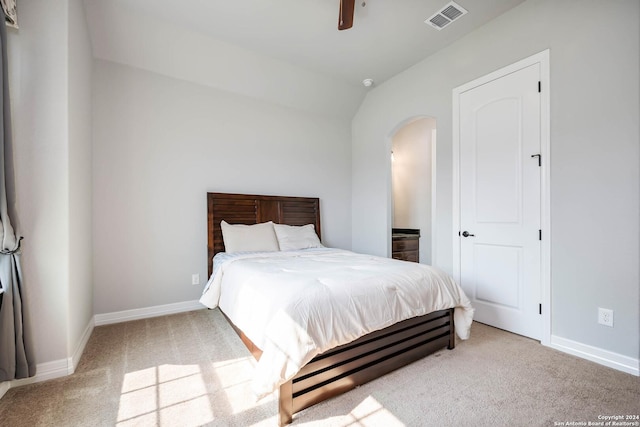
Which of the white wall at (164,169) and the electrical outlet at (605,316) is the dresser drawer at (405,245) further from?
the electrical outlet at (605,316)

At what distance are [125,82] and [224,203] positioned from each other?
5.25 ft

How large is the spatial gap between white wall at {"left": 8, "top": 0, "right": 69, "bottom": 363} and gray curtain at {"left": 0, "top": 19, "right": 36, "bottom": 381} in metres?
0.10

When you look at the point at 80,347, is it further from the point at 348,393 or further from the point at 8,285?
the point at 348,393

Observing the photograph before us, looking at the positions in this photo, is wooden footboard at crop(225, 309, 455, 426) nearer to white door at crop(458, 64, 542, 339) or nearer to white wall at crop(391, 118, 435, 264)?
white door at crop(458, 64, 542, 339)

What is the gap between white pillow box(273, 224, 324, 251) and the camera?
11.4ft

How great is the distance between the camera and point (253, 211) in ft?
11.9

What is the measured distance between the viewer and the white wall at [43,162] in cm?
180

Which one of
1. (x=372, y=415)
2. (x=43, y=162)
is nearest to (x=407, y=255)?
(x=372, y=415)

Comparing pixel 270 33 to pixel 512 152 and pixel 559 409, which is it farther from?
pixel 559 409

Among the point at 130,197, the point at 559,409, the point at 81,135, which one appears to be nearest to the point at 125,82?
the point at 81,135

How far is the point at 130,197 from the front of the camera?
299 cm

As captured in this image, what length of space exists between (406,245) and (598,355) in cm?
255

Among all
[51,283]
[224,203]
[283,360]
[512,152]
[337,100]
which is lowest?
[283,360]

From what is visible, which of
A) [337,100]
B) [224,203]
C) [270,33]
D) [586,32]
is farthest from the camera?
[337,100]
